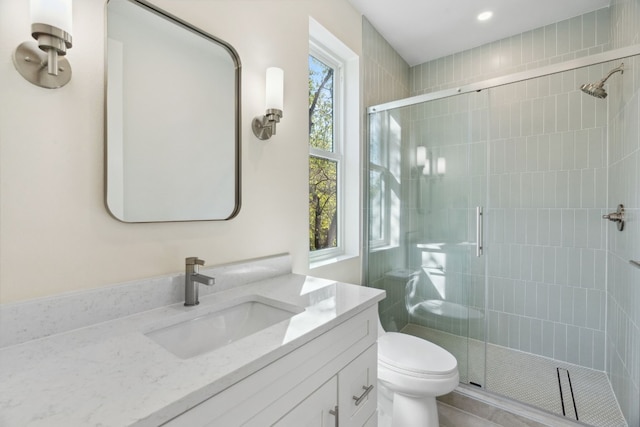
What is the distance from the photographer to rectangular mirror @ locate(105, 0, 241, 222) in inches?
35.6

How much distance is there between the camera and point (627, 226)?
1.55 meters

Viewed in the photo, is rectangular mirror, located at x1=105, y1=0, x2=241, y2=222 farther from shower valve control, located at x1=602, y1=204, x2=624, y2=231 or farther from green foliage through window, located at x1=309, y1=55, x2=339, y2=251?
shower valve control, located at x1=602, y1=204, x2=624, y2=231

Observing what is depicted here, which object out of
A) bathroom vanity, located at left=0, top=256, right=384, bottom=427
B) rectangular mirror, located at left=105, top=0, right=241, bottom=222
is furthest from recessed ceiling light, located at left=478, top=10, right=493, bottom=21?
bathroom vanity, located at left=0, top=256, right=384, bottom=427

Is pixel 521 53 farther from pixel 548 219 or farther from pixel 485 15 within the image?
pixel 548 219

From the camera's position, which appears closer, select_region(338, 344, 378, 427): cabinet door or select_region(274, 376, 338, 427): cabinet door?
select_region(274, 376, 338, 427): cabinet door

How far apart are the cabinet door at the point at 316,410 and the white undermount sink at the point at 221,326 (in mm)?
236

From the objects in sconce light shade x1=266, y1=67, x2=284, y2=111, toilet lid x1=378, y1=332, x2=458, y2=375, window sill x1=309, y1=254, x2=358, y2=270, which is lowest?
toilet lid x1=378, y1=332, x2=458, y2=375

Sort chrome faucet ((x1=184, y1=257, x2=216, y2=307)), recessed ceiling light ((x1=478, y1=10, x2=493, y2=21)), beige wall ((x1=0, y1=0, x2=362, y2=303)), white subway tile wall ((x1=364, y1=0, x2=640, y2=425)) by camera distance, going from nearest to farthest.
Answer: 1. beige wall ((x1=0, y1=0, x2=362, y2=303))
2. chrome faucet ((x1=184, y1=257, x2=216, y2=307))
3. white subway tile wall ((x1=364, y1=0, x2=640, y2=425))
4. recessed ceiling light ((x1=478, y1=10, x2=493, y2=21))

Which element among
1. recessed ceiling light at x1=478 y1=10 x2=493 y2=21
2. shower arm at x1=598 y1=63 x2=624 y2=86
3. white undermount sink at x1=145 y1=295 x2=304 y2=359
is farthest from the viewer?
recessed ceiling light at x1=478 y1=10 x2=493 y2=21

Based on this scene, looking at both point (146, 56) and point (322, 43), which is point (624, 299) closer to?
point (322, 43)

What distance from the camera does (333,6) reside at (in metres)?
1.84

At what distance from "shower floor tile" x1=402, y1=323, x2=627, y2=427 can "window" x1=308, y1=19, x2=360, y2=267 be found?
888 millimetres

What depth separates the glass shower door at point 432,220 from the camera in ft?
6.36

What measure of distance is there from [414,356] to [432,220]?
36.6 inches
